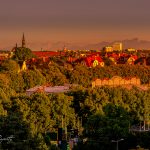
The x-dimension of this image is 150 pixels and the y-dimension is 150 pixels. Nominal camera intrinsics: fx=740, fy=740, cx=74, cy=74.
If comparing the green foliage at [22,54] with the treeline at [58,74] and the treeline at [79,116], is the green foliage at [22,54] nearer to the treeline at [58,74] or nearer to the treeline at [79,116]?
the treeline at [58,74]

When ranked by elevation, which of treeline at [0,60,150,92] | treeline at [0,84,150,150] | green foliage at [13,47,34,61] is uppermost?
green foliage at [13,47,34,61]

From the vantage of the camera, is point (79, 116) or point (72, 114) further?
point (79, 116)

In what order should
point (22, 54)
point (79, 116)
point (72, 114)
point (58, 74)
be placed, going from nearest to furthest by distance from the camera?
point (72, 114)
point (79, 116)
point (58, 74)
point (22, 54)

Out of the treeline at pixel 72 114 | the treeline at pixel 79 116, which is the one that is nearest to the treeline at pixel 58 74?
the treeline at pixel 72 114

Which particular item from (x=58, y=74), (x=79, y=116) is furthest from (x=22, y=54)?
(x=79, y=116)

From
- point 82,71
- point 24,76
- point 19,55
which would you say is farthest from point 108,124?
point 19,55

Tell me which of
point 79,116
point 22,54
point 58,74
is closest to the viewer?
point 79,116

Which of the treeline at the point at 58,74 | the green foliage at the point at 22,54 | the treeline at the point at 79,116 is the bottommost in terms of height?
the treeline at the point at 79,116

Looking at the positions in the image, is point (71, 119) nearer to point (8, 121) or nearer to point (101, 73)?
point (8, 121)

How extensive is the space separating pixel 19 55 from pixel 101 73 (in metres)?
35.3

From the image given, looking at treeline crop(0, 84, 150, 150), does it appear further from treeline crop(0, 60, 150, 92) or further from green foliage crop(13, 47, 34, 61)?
green foliage crop(13, 47, 34, 61)

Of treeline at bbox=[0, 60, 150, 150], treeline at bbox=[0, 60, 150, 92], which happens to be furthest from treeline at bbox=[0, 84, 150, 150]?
treeline at bbox=[0, 60, 150, 92]

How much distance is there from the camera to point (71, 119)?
6556 cm

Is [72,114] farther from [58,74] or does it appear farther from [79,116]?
[58,74]
